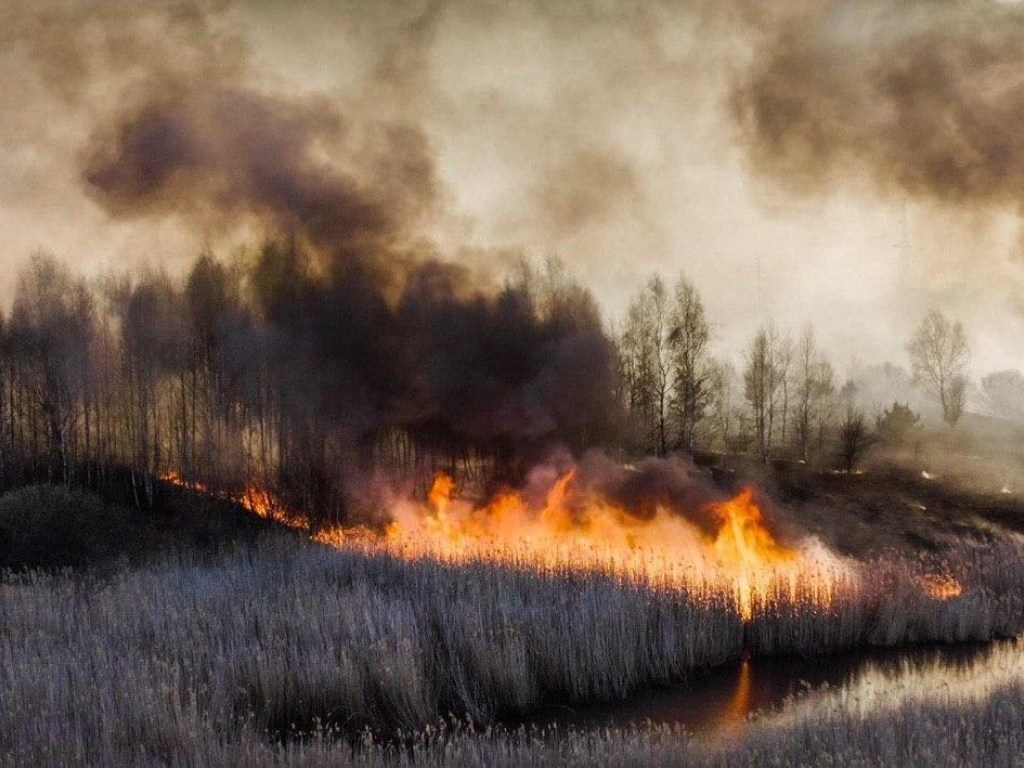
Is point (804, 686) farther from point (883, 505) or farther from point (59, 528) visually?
point (883, 505)

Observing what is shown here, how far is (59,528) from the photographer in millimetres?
29453

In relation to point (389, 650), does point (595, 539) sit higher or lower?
lower

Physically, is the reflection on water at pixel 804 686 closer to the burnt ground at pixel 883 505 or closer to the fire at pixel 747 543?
the fire at pixel 747 543

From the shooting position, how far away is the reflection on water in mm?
12781

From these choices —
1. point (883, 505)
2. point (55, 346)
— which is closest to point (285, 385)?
point (55, 346)

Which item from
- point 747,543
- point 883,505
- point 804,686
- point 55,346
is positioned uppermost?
point 55,346

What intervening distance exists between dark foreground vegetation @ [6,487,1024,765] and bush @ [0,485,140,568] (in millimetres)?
8942

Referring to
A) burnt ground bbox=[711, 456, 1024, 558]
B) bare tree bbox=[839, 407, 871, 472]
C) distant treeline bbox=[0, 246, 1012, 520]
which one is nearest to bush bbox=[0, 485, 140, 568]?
distant treeline bbox=[0, 246, 1012, 520]

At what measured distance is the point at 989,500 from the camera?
41531 mm

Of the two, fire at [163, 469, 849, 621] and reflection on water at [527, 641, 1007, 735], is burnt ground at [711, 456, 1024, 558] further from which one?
reflection on water at [527, 641, 1007, 735]

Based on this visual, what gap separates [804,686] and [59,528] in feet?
78.4

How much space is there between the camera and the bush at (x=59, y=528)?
2761 cm

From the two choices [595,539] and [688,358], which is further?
[688,358]

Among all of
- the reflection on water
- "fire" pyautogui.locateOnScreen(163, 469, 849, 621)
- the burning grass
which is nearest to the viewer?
the burning grass
